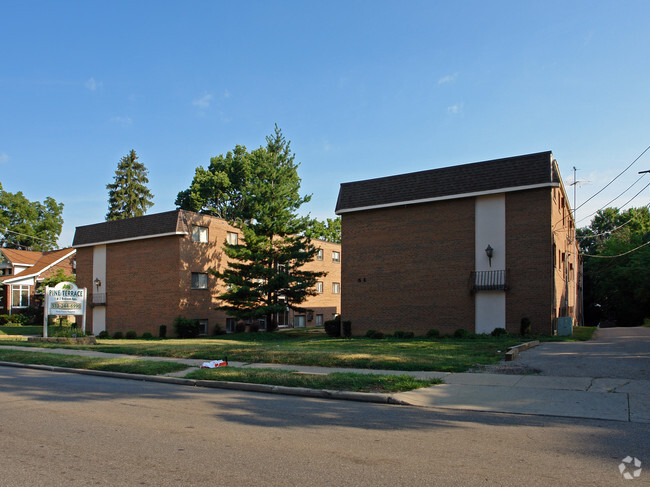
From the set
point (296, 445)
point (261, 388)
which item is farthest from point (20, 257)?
point (296, 445)

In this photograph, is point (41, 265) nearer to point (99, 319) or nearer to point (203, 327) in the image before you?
point (99, 319)

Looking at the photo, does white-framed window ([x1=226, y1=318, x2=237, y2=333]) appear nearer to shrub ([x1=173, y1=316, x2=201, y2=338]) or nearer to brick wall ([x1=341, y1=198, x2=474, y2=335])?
shrub ([x1=173, y1=316, x2=201, y2=338])

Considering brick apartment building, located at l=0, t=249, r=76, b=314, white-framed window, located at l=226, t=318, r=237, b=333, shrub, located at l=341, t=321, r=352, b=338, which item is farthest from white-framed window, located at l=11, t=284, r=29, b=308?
shrub, located at l=341, t=321, r=352, b=338

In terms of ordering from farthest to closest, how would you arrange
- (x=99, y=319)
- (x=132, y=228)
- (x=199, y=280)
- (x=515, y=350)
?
(x=99, y=319) < (x=132, y=228) < (x=199, y=280) < (x=515, y=350)

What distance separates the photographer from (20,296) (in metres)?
51.4

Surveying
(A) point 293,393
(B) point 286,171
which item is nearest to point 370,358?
(A) point 293,393

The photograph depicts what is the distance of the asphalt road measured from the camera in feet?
16.8

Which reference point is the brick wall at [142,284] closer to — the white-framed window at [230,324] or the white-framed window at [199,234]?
the white-framed window at [199,234]

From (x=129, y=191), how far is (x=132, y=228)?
34.6m

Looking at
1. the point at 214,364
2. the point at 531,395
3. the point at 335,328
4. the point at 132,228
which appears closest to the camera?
the point at 531,395

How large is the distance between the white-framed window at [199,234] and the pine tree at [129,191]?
35.1 m

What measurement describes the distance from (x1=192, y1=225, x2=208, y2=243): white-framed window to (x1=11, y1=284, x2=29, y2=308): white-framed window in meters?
26.7

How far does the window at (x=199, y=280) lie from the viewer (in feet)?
116

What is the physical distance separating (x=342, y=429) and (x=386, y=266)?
20373 mm
